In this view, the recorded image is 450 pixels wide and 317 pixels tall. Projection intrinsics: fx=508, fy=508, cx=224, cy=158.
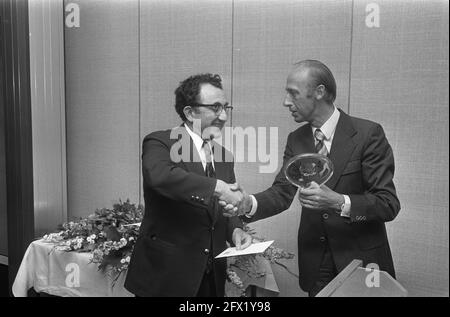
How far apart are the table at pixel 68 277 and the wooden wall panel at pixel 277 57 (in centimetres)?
16

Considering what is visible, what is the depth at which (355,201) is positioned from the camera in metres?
1.97

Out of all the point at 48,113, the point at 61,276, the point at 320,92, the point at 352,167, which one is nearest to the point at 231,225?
the point at 352,167

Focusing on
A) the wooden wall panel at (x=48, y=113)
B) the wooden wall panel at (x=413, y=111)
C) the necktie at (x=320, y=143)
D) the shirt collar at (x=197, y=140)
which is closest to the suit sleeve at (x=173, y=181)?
the shirt collar at (x=197, y=140)

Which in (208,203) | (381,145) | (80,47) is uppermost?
(80,47)

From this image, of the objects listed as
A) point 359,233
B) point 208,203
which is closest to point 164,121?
point 208,203

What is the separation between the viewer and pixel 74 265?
8.11 feet

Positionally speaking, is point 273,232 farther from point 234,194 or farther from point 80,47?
point 80,47

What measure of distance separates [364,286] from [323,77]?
855mm

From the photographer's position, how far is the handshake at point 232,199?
6.82 ft

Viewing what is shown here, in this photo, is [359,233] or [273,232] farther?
[273,232]

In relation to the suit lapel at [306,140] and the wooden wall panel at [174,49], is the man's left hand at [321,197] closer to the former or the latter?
the suit lapel at [306,140]

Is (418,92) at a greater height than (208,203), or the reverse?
(418,92)

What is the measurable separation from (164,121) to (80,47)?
0.74m

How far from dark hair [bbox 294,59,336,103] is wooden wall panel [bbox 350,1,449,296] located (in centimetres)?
8
